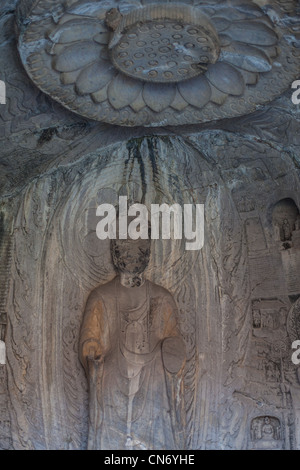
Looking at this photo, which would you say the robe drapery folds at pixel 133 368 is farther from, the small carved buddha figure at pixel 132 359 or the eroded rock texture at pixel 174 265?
the eroded rock texture at pixel 174 265

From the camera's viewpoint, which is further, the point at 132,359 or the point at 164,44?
the point at 132,359

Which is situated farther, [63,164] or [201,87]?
[63,164]

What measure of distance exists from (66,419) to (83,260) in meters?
1.38

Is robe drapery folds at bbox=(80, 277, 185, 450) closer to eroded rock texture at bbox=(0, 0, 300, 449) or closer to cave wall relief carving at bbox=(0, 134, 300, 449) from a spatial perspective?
cave wall relief carving at bbox=(0, 134, 300, 449)

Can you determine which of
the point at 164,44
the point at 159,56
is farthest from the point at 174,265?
the point at 164,44

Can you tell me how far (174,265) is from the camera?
233 inches

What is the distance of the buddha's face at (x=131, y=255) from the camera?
5.69m

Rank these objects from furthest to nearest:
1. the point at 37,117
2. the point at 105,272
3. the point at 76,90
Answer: the point at 105,272, the point at 37,117, the point at 76,90

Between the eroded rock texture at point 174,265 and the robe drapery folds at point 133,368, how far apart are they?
0.14m

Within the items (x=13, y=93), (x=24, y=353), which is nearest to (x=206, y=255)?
(x=24, y=353)

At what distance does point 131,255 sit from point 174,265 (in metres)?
0.45

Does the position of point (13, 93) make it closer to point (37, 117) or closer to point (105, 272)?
point (37, 117)

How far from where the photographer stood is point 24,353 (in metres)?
5.63

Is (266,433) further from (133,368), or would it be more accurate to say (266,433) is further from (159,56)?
(159,56)
